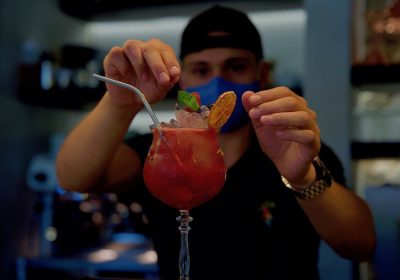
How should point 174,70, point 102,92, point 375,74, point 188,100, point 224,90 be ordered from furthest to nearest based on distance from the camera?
point 102,92 < point 375,74 < point 224,90 < point 174,70 < point 188,100

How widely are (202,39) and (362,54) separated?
1.25 meters

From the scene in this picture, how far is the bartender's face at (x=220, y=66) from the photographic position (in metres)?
1.94

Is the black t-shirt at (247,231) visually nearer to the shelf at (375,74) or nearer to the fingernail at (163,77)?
the fingernail at (163,77)

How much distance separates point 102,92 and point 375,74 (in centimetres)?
189

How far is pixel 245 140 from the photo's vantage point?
6.61 feet

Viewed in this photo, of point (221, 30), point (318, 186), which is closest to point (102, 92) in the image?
point (221, 30)

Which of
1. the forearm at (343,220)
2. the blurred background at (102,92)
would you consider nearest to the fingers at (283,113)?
the forearm at (343,220)

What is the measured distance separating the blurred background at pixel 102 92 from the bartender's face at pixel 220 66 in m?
0.84

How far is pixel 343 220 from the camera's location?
1600mm

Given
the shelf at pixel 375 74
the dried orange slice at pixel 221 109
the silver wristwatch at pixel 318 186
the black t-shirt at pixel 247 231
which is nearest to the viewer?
the dried orange slice at pixel 221 109

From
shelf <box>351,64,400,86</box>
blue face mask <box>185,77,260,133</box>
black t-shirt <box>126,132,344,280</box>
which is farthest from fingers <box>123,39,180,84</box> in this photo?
shelf <box>351,64,400,86</box>

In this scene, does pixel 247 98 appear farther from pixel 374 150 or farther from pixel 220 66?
pixel 374 150

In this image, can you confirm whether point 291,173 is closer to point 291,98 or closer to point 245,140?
point 291,98

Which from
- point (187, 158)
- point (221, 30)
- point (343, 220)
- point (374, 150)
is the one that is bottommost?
point (374, 150)
